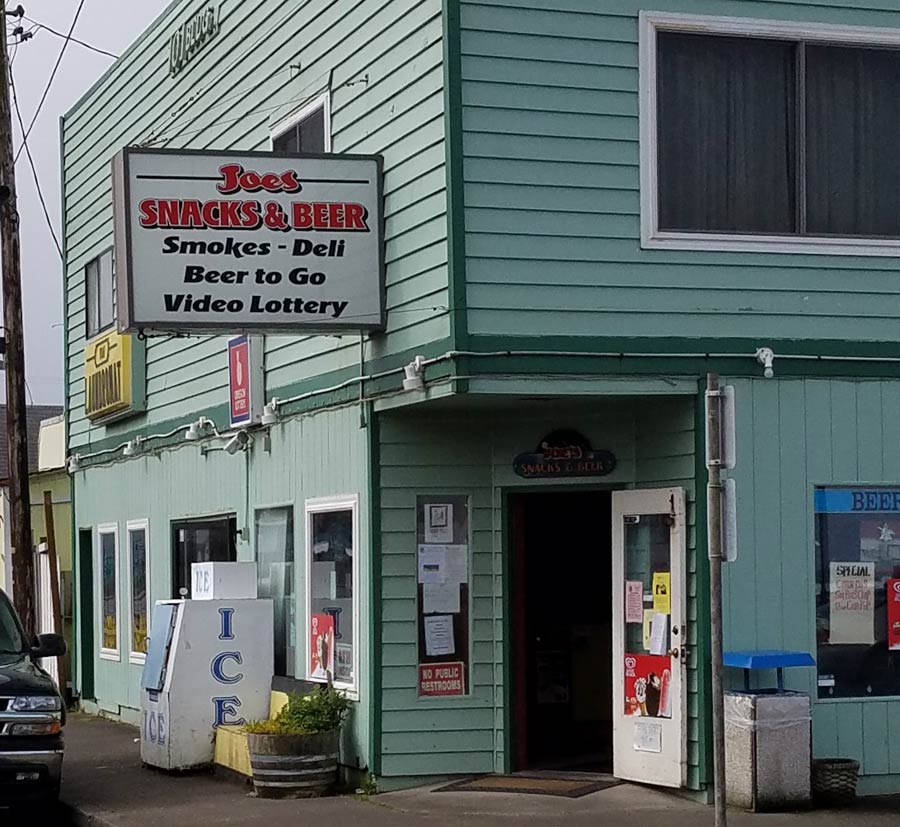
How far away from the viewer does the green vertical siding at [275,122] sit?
488 inches

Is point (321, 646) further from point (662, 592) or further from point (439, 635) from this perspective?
point (662, 592)

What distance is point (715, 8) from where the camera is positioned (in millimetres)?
12469

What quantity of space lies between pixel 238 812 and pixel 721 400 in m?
5.23

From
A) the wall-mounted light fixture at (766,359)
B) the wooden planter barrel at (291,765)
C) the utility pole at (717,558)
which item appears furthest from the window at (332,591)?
the utility pole at (717,558)

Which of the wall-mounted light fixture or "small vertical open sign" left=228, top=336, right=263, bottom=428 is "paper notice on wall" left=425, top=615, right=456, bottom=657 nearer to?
the wall-mounted light fixture

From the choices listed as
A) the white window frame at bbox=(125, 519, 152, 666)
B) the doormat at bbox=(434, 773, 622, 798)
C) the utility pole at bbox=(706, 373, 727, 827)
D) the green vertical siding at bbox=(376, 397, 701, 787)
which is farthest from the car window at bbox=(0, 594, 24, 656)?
the utility pole at bbox=(706, 373, 727, 827)

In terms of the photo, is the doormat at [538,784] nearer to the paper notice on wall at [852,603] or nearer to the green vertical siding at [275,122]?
the paper notice on wall at [852,603]

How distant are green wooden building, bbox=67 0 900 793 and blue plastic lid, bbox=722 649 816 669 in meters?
0.19

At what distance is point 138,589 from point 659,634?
8.87 metres

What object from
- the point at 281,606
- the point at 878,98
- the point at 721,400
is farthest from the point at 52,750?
the point at 878,98

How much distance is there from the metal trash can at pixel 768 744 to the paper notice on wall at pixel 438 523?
2.62 metres

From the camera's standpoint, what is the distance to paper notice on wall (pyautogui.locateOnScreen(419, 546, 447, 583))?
1336 cm

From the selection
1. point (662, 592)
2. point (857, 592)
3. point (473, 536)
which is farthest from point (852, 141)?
point (473, 536)

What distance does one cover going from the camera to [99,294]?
21.5 m
